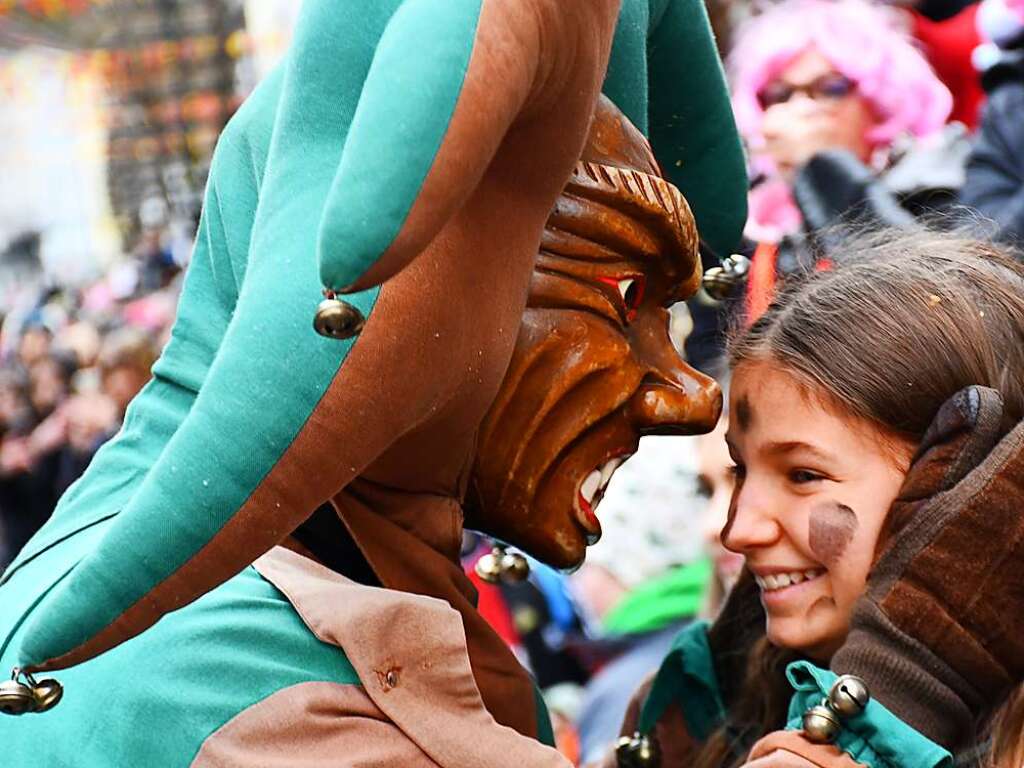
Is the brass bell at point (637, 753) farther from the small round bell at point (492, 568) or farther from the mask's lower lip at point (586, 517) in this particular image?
the mask's lower lip at point (586, 517)

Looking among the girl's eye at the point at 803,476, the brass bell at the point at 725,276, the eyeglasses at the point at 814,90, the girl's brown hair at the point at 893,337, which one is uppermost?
the brass bell at the point at 725,276

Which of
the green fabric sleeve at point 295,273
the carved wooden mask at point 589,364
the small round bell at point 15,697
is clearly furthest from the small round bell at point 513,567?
the small round bell at point 15,697

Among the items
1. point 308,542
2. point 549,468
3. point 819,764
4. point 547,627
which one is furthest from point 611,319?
point 547,627

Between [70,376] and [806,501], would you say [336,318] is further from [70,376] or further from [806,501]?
[70,376]

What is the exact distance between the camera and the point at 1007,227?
249cm

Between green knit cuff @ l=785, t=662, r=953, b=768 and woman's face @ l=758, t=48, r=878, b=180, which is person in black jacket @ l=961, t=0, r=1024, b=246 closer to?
woman's face @ l=758, t=48, r=878, b=180

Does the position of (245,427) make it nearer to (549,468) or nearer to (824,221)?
(549,468)

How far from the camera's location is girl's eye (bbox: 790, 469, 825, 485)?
1.71 metres

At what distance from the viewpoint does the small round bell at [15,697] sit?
116cm

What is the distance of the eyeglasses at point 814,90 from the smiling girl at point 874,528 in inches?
44.2

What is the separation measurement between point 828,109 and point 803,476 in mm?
1479

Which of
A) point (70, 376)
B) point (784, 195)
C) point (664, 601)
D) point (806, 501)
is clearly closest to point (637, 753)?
point (806, 501)

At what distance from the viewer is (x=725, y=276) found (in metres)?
1.83

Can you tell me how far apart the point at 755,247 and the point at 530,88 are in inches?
59.0
